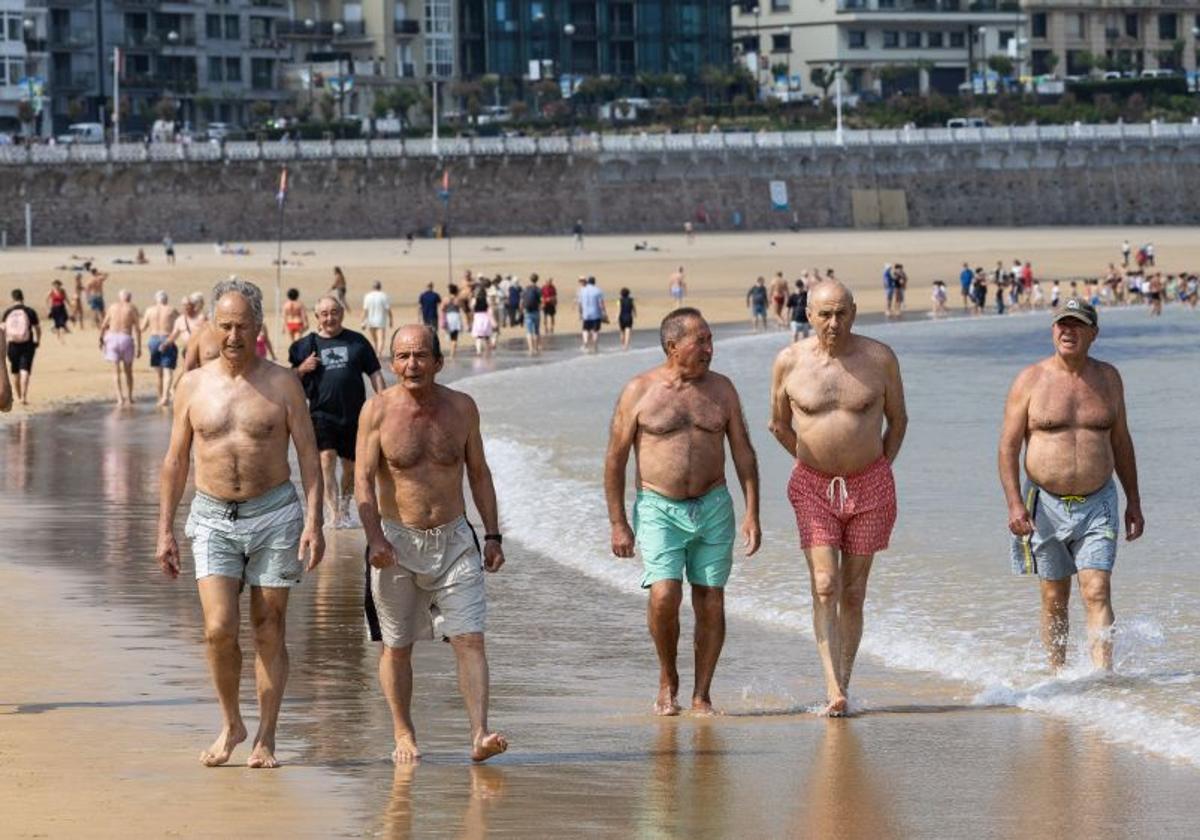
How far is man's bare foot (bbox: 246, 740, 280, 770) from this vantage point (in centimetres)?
770

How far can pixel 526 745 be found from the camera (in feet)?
27.2

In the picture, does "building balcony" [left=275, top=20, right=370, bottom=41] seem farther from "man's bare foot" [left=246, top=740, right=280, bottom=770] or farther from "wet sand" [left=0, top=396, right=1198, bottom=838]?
"man's bare foot" [left=246, top=740, right=280, bottom=770]

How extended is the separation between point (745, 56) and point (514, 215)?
42.3 metres

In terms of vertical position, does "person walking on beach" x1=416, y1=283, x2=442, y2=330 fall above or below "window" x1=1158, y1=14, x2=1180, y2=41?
below

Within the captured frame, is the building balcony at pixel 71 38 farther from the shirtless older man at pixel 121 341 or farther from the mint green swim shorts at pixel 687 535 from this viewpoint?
the mint green swim shorts at pixel 687 535

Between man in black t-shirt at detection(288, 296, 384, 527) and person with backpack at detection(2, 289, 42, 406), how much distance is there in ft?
41.8

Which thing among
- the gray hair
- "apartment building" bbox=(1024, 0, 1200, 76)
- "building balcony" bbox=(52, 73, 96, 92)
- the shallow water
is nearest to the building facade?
"building balcony" bbox=(52, 73, 96, 92)

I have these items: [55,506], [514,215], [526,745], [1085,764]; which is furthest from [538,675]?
[514,215]

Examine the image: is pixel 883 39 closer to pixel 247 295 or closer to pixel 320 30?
pixel 320 30

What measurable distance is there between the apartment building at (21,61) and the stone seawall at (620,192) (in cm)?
1620

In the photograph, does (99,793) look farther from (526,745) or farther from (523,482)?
(523,482)

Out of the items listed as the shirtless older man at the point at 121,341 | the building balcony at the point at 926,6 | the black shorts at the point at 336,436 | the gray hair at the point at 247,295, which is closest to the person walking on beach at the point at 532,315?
the shirtless older man at the point at 121,341

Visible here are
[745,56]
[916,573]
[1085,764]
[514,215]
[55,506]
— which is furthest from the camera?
[745,56]

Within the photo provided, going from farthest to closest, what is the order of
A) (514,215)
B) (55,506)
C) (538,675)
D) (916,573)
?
1. (514,215)
2. (55,506)
3. (916,573)
4. (538,675)
